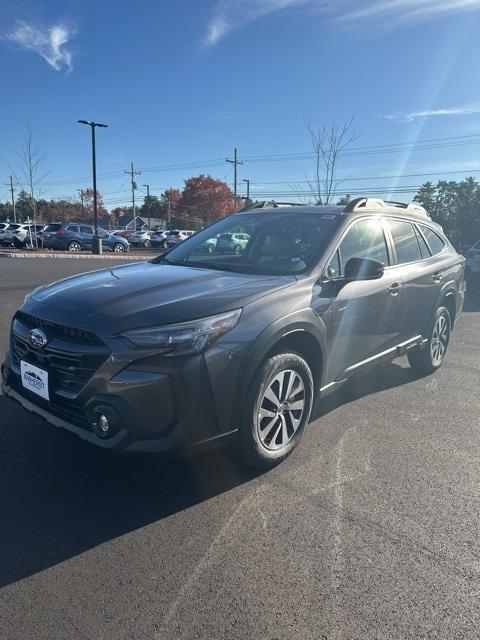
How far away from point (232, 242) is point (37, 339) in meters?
2.09

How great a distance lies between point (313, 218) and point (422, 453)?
2.10 m

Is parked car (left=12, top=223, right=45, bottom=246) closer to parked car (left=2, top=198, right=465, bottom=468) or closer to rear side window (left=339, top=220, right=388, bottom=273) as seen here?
parked car (left=2, top=198, right=465, bottom=468)

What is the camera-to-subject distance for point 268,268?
388cm

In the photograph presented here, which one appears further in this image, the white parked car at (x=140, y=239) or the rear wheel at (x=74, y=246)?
the white parked car at (x=140, y=239)

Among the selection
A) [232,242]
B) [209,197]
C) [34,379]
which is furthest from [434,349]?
[209,197]

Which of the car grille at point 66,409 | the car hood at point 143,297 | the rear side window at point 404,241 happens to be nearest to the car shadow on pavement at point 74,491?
the car grille at point 66,409

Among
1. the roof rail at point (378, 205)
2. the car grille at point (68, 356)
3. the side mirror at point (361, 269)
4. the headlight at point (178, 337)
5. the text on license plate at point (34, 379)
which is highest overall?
the roof rail at point (378, 205)

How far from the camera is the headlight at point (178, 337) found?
2.71 m

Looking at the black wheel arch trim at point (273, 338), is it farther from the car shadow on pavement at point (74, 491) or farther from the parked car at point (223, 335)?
the car shadow on pavement at point (74, 491)

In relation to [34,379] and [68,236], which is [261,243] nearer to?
[34,379]

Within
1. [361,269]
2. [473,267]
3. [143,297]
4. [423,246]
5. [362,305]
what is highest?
[423,246]

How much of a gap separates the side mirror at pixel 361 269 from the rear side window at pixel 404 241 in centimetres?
102

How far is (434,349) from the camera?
564 centimetres

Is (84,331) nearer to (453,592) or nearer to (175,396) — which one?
(175,396)
